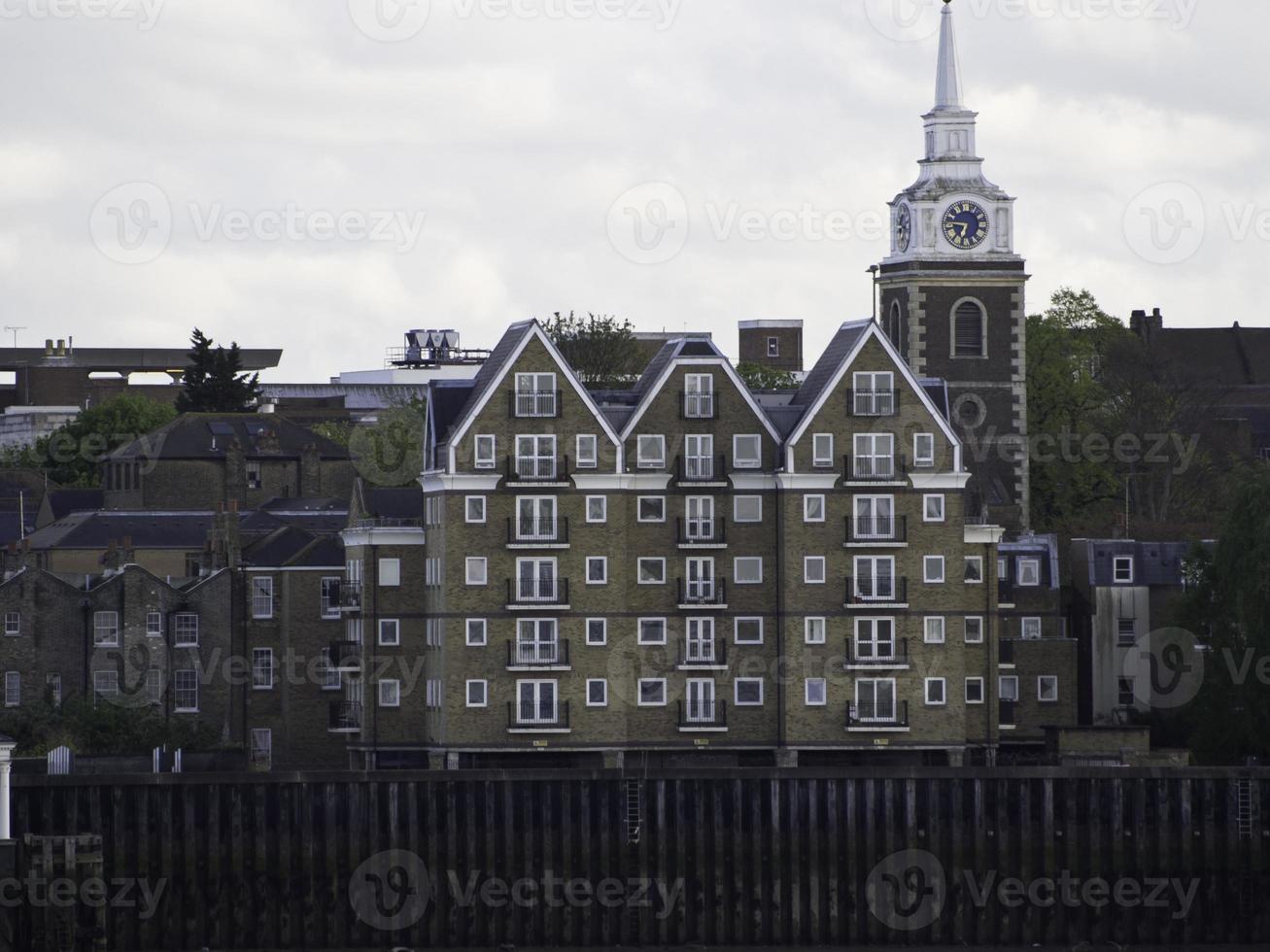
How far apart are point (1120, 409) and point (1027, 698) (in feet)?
123

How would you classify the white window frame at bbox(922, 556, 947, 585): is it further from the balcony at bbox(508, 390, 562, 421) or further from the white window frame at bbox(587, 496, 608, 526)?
the balcony at bbox(508, 390, 562, 421)

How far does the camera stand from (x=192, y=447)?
143m

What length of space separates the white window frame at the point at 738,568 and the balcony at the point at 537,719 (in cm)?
739

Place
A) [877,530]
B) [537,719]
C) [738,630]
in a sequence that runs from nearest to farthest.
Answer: [537,719]
[877,530]
[738,630]

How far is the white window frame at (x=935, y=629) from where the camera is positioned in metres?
101

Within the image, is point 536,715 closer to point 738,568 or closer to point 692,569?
point 692,569

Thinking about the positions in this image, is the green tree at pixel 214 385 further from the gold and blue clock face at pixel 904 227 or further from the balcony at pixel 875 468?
the balcony at pixel 875 468

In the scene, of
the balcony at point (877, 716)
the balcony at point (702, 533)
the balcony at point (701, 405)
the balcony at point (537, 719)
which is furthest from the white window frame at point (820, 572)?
the balcony at point (537, 719)

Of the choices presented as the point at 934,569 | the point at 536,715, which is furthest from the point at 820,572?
the point at 536,715

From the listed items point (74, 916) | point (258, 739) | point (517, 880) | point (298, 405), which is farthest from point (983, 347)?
point (298, 405)

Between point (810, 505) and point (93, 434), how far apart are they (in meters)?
68.7

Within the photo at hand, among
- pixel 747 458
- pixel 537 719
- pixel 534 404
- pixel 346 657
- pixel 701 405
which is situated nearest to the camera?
pixel 537 719

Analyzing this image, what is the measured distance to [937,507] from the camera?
332 ft

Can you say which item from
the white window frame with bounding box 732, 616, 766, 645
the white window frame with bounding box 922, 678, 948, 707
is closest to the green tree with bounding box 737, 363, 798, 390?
the white window frame with bounding box 732, 616, 766, 645
